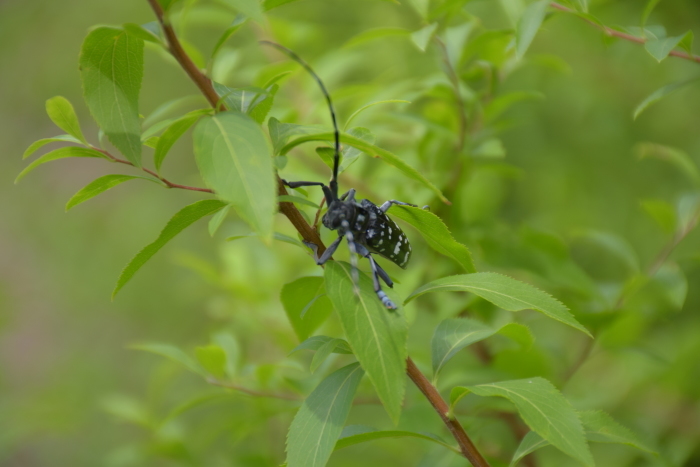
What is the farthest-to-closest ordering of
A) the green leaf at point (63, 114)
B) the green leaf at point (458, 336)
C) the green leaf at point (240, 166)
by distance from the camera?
the green leaf at point (458, 336), the green leaf at point (63, 114), the green leaf at point (240, 166)

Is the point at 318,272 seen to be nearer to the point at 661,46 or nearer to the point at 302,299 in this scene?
the point at 302,299

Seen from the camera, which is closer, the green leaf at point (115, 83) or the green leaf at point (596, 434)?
the green leaf at point (115, 83)

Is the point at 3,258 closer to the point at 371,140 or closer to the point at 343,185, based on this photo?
the point at 343,185

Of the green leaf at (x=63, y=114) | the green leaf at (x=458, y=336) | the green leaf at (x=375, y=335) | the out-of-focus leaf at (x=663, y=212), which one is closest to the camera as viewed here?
the green leaf at (x=375, y=335)

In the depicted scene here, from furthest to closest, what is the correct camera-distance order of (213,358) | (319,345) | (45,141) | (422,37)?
(213,358) → (422,37) → (319,345) → (45,141)

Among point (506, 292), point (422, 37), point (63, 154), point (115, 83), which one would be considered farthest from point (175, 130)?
point (422, 37)

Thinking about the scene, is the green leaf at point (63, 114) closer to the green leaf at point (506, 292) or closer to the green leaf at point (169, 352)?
the green leaf at point (169, 352)

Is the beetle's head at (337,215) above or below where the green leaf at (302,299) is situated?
above

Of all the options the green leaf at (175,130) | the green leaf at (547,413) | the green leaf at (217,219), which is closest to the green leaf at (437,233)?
the green leaf at (547,413)
